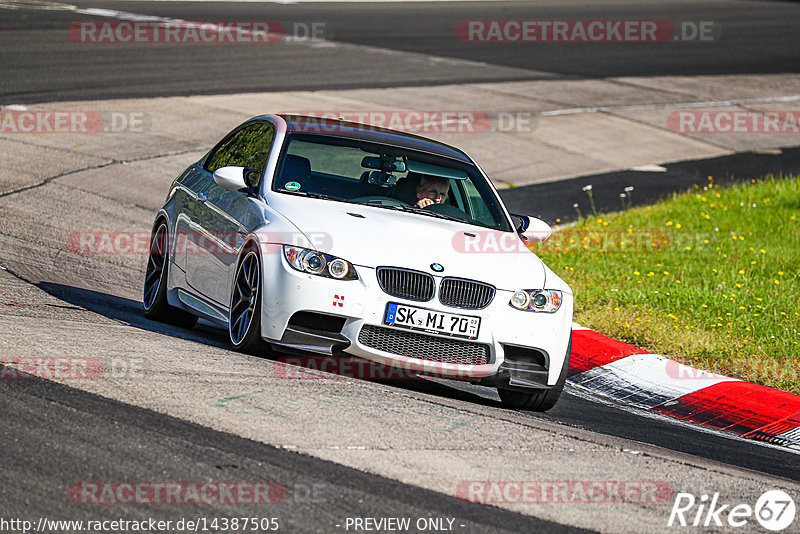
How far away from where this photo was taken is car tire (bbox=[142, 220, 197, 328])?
8.74 meters

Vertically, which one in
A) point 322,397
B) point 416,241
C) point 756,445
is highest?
point 416,241

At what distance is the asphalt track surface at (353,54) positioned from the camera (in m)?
20.6

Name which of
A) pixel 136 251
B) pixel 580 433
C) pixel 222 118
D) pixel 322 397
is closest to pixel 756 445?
pixel 580 433

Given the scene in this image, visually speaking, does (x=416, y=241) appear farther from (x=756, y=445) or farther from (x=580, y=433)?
(x=756, y=445)

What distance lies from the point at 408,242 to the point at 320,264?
0.60 m

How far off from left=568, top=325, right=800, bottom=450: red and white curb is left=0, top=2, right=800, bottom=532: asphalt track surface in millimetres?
385

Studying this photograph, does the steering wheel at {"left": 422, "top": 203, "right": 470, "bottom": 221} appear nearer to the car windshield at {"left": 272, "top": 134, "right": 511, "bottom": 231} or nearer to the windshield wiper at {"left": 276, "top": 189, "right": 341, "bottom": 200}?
the car windshield at {"left": 272, "top": 134, "right": 511, "bottom": 231}

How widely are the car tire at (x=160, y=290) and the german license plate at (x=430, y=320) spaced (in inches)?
97.1

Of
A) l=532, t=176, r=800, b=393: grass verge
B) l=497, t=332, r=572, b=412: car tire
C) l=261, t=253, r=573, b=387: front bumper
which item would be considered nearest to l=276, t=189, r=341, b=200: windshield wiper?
l=261, t=253, r=573, b=387: front bumper

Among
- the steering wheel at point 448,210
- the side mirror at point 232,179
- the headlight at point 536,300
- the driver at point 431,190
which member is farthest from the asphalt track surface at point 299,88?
the driver at point 431,190

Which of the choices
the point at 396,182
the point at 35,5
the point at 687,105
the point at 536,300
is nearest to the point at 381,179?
the point at 396,182

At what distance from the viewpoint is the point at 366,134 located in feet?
28.1

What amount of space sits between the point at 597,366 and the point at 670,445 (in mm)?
2089

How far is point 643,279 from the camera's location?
11.7 m
